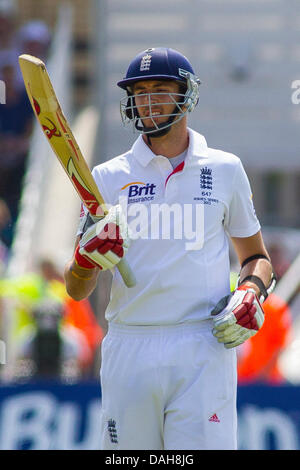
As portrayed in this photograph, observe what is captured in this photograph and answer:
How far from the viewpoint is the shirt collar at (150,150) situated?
9.87 ft

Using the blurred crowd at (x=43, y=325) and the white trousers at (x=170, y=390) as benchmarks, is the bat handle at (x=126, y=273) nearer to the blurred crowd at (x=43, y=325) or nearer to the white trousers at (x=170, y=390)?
the white trousers at (x=170, y=390)

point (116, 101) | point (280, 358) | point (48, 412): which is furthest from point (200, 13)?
point (48, 412)

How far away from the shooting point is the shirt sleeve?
304cm

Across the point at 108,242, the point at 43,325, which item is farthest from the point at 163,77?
the point at 43,325

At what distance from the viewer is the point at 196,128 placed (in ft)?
24.4

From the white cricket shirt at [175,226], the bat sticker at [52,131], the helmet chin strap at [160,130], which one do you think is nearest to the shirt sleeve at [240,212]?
the white cricket shirt at [175,226]

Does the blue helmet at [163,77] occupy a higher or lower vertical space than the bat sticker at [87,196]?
higher

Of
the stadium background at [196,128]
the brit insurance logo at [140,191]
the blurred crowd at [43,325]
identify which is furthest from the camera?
the stadium background at [196,128]

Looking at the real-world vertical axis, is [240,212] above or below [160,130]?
below

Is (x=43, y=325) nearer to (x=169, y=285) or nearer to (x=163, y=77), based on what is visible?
(x=169, y=285)

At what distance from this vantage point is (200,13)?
846 cm

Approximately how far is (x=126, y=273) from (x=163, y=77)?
616mm

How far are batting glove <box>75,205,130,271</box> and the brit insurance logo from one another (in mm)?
169
